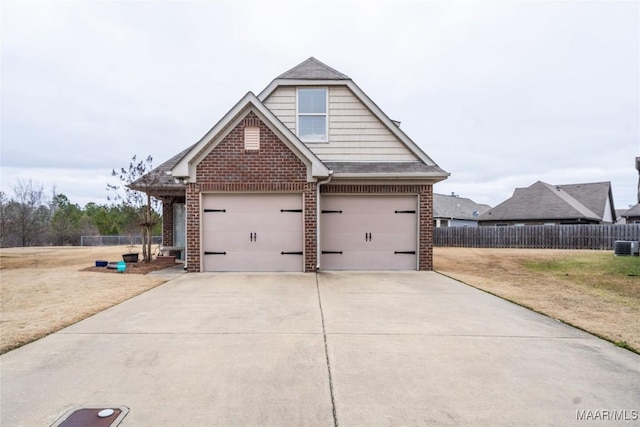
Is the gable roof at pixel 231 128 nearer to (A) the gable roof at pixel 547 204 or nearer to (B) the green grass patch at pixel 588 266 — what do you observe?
(B) the green grass patch at pixel 588 266

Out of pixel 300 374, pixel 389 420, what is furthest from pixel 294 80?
pixel 389 420

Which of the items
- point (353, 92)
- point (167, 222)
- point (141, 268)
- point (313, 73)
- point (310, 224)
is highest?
point (313, 73)

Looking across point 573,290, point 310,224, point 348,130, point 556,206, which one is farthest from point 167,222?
point 556,206

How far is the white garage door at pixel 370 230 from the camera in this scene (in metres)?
10.3

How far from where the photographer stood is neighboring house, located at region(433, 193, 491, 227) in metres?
34.9

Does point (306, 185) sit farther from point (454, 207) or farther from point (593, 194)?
point (454, 207)

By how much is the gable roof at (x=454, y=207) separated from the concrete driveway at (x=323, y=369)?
30862mm

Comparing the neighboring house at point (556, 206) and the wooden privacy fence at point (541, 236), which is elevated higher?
the neighboring house at point (556, 206)

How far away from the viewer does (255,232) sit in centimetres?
955

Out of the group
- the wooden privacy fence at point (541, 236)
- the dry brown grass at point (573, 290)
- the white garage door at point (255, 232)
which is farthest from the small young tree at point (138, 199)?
the wooden privacy fence at point (541, 236)

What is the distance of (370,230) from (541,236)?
1683 cm

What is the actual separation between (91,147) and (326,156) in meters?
26.0

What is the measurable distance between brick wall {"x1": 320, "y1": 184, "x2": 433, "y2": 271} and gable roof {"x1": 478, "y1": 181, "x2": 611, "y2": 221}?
2300 cm

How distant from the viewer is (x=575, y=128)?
78.0 feet
